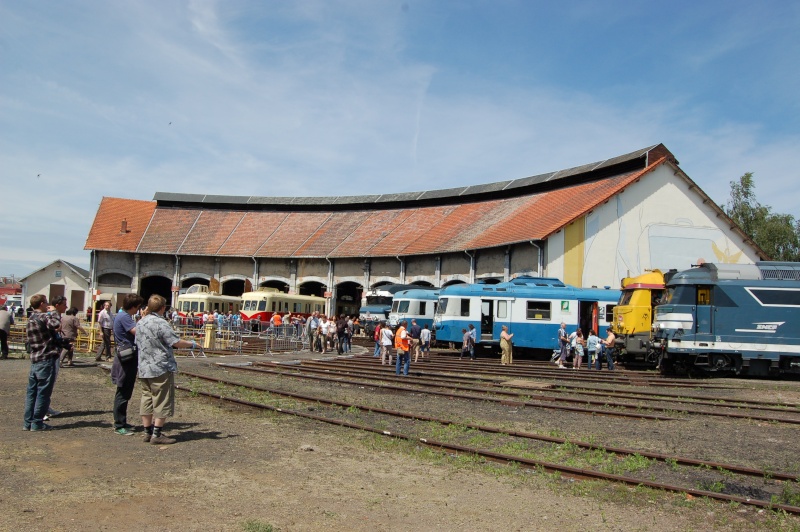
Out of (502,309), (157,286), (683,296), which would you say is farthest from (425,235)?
(683,296)

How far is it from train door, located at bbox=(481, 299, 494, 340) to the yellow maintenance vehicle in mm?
4914

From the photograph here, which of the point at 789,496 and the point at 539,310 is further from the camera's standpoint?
the point at 539,310

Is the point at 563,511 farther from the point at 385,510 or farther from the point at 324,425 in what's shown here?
the point at 324,425

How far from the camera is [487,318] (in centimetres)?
2706

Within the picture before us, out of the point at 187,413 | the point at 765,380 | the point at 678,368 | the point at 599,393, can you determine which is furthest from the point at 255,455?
the point at 765,380

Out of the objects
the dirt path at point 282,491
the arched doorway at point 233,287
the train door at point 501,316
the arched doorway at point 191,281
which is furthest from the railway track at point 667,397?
the arched doorway at point 233,287

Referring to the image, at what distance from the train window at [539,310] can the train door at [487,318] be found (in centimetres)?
155

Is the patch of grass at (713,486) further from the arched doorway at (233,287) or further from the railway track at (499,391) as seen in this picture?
the arched doorway at (233,287)

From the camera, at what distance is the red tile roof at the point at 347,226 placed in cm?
3834

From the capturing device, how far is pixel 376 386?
1584 centimetres

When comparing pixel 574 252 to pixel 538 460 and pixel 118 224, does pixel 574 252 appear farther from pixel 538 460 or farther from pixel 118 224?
pixel 118 224

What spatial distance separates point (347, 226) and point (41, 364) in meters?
42.4

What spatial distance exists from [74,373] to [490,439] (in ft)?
36.7

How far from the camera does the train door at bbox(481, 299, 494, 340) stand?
2686 centimetres
